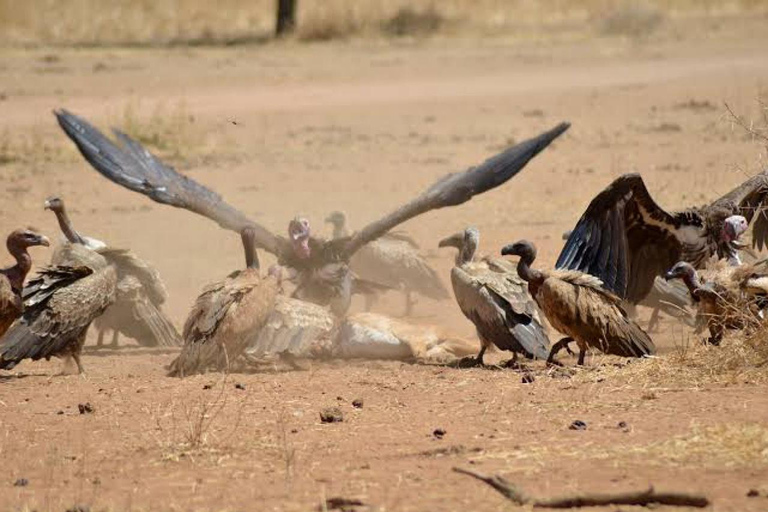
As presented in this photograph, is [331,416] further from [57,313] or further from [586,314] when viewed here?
[57,313]

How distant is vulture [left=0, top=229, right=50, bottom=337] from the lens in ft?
29.1

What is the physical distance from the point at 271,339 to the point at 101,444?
2.44m

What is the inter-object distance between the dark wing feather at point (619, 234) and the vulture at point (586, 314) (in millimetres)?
802

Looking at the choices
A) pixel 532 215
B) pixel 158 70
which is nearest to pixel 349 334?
pixel 532 215

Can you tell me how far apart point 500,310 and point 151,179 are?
125 inches

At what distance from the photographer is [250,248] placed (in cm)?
1027

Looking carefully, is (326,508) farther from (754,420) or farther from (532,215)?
(532,215)

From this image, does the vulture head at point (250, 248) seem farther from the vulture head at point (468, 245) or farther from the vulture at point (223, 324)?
the vulture head at point (468, 245)

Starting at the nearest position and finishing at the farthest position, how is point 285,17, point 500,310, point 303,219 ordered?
1. point 500,310
2. point 303,219
3. point 285,17

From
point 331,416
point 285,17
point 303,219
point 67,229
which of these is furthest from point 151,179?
point 285,17

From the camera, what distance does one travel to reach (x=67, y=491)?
6.12 m

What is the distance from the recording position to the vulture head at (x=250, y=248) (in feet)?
33.5

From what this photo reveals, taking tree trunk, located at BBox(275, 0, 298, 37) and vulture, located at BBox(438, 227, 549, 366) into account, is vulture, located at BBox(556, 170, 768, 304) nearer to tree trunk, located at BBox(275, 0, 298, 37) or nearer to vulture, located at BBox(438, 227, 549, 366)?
vulture, located at BBox(438, 227, 549, 366)

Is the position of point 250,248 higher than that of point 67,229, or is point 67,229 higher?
point 250,248
